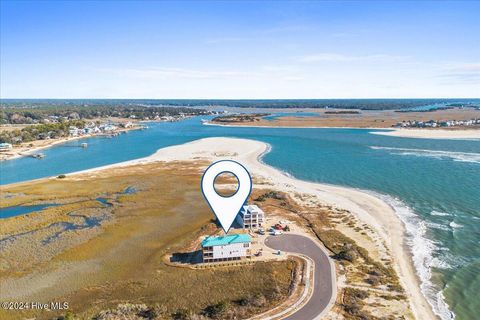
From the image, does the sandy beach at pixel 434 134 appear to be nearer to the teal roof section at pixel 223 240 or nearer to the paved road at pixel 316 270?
the paved road at pixel 316 270

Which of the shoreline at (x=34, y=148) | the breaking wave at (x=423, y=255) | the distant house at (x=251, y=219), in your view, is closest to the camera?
Answer: the breaking wave at (x=423, y=255)

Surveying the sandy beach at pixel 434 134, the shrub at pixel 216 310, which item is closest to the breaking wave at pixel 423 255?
the shrub at pixel 216 310

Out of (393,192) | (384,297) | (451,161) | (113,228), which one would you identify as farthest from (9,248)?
(451,161)

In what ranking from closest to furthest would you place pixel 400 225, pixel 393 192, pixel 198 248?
pixel 198 248
pixel 400 225
pixel 393 192

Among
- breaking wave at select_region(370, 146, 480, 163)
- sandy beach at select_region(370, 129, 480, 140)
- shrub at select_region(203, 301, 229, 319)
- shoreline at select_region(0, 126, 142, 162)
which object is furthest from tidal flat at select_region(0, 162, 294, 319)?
sandy beach at select_region(370, 129, 480, 140)

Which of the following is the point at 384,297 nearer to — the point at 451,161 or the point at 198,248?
the point at 198,248

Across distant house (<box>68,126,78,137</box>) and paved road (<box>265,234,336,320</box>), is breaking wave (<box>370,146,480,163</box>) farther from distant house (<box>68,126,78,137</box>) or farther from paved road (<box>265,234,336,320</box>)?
distant house (<box>68,126,78,137</box>)
